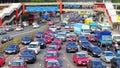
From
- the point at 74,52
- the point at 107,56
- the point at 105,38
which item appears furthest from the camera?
the point at 105,38

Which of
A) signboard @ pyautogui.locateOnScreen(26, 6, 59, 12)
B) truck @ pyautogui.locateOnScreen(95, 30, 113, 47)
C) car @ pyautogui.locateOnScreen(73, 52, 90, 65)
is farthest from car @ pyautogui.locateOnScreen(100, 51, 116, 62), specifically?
signboard @ pyautogui.locateOnScreen(26, 6, 59, 12)

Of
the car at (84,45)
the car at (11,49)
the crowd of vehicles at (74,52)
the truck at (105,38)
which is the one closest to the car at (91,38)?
the crowd of vehicles at (74,52)

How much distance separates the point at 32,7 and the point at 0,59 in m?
96.7

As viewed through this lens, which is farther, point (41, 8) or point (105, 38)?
point (41, 8)

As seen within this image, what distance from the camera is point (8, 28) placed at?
103 metres

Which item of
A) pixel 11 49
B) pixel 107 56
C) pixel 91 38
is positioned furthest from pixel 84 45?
pixel 107 56

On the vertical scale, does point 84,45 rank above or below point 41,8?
above

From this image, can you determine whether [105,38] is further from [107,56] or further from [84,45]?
[107,56]

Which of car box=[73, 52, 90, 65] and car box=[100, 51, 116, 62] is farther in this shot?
car box=[100, 51, 116, 62]

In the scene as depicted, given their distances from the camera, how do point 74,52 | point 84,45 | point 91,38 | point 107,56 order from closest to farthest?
point 107,56
point 74,52
point 84,45
point 91,38

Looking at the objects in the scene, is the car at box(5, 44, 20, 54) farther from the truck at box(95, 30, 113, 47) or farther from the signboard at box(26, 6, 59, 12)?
the signboard at box(26, 6, 59, 12)

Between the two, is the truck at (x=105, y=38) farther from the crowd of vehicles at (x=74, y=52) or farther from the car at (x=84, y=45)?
the car at (x=84, y=45)

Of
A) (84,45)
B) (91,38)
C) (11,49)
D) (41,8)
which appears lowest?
(41,8)

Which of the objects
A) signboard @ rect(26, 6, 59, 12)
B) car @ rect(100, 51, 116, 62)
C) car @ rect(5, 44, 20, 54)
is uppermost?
car @ rect(100, 51, 116, 62)
